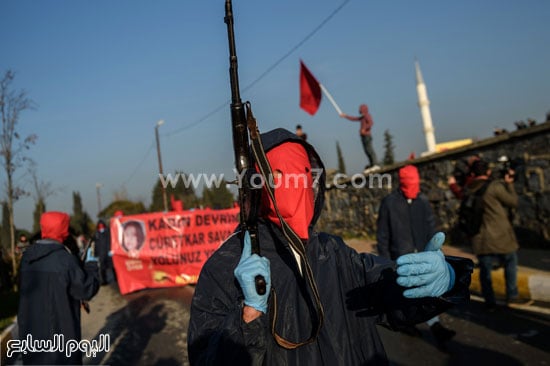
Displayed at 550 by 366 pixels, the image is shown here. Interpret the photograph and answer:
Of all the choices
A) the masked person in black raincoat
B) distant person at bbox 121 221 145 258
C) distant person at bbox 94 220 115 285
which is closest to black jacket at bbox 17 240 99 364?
the masked person in black raincoat

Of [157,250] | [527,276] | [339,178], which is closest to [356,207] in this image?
[339,178]

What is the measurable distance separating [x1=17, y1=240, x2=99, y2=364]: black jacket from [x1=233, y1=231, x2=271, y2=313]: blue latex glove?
8.85 ft

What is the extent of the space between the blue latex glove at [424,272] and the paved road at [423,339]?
313cm

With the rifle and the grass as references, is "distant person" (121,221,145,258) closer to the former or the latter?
the grass

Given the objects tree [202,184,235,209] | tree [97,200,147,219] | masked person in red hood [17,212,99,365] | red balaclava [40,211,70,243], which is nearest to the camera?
tree [202,184,235,209]

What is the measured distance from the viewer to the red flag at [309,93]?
12.2m

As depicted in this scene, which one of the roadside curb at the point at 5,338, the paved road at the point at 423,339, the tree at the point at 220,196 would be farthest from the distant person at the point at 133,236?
the roadside curb at the point at 5,338

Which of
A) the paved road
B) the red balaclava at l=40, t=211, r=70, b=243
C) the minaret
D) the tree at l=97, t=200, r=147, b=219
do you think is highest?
the minaret

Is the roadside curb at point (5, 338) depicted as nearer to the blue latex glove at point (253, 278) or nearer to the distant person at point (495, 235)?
the blue latex glove at point (253, 278)

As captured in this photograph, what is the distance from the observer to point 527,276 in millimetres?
6004

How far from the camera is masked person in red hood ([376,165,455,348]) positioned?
5008 mm

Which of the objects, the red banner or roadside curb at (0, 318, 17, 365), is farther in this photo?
the red banner

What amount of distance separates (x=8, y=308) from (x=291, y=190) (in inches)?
365

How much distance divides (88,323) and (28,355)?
4518 millimetres
